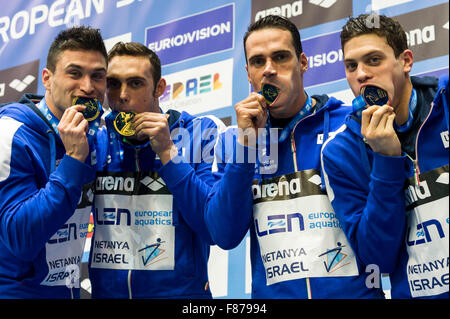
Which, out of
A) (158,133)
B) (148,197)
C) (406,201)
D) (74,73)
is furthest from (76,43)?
(406,201)

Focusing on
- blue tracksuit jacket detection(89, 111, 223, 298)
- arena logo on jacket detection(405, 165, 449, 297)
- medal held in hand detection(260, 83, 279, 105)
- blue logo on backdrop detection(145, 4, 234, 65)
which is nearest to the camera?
arena logo on jacket detection(405, 165, 449, 297)

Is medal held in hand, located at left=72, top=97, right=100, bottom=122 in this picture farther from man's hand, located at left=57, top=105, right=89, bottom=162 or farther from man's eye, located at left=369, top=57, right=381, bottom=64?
man's eye, located at left=369, top=57, right=381, bottom=64

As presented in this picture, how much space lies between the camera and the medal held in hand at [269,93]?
233 cm

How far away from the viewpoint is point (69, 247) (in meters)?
2.50

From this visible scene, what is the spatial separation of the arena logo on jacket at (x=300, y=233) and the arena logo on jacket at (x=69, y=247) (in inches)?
30.4

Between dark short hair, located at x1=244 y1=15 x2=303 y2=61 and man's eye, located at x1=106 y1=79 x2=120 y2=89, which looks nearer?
dark short hair, located at x1=244 y1=15 x2=303 y2=61

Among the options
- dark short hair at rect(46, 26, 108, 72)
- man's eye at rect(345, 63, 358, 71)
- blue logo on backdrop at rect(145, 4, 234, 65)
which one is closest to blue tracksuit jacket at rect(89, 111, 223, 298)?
→ dark short hair at rect(46, 26, 108, 72)

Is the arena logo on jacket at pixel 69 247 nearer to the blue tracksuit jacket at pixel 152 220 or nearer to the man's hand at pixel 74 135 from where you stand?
the blue tracksuit jacket at pixel 152 220

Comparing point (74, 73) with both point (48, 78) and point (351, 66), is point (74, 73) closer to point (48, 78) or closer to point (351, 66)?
point (48, 78)

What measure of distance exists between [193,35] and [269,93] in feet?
5.46

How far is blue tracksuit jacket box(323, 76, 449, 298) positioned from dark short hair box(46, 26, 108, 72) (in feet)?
3.97

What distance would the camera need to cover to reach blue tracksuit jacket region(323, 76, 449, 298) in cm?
193

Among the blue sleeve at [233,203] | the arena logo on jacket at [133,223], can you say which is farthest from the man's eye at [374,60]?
the arena logo on jacket at [133,223]
